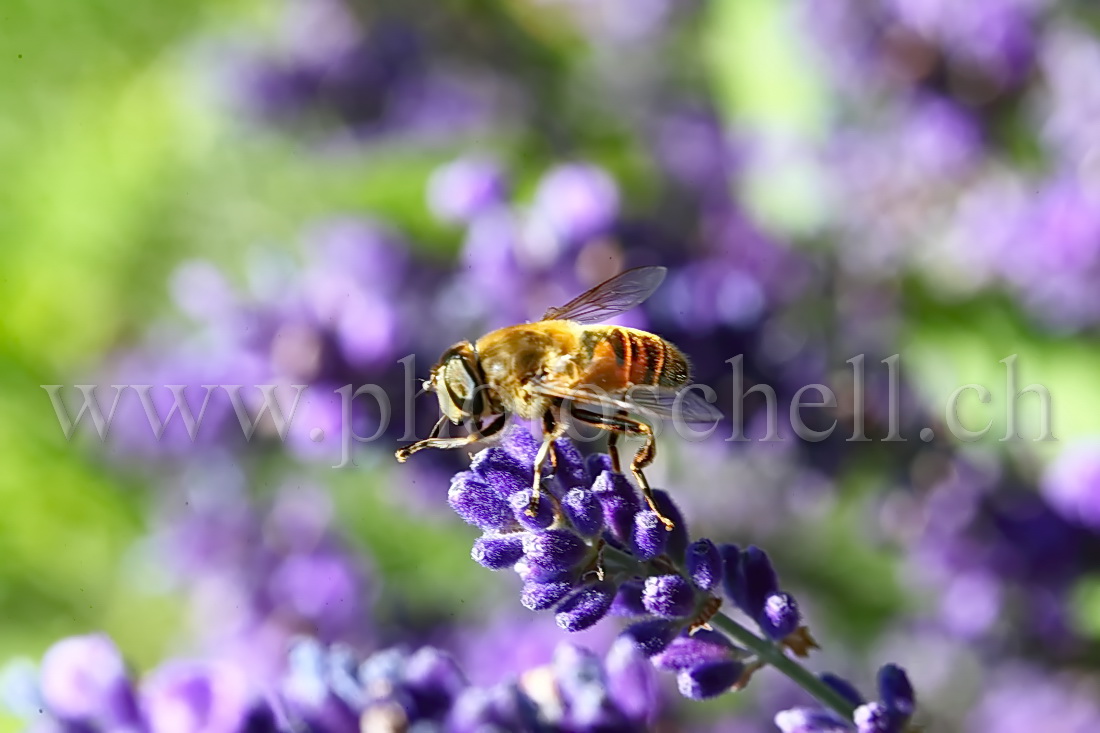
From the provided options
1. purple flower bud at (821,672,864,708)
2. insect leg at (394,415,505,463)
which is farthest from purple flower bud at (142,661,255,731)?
purple flower bud at (821,672,864,708)

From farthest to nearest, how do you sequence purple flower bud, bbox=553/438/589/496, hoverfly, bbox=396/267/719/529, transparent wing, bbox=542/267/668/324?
transparent wing, bbox=542/267/668/324 < hoverfly, bbox=396/267/719/529 < purple flower bud, bbox=553/438/589/496

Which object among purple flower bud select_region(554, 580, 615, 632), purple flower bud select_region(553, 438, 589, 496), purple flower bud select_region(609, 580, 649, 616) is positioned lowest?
purple flower bud select_region(609, 580, 649, 616)

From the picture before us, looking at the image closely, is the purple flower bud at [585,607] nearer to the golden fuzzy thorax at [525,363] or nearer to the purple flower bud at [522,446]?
the purple flower bud at [522,446]

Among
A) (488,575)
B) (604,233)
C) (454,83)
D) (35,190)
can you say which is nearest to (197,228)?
(35,190)

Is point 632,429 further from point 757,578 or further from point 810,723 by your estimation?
point 810,723

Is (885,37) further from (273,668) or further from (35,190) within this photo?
(35,190)

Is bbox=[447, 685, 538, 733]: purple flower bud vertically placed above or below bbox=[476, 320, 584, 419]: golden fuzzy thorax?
below

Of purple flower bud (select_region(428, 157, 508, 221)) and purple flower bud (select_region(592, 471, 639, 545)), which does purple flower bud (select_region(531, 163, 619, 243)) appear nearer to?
purple flower bud (select_region(428, 157, 508, 221))

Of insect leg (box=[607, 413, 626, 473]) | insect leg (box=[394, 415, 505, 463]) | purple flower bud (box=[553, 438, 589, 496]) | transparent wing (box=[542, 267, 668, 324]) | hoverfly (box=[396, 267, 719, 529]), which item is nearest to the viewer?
purple flower bud (box=[553, 438, 589, 496])

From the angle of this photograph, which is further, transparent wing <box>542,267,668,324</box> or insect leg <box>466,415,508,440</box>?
transparent wing <box>542,267,668,324</box>
